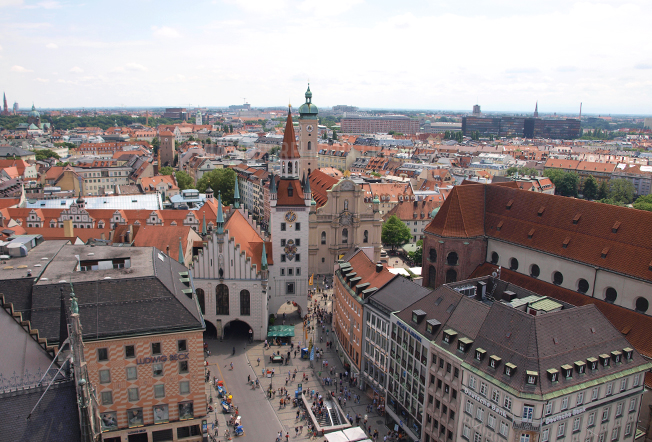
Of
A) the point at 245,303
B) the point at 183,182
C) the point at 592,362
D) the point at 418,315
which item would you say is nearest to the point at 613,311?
the point at 592,362

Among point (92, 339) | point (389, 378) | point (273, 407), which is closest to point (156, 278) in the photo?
point (92, 339)

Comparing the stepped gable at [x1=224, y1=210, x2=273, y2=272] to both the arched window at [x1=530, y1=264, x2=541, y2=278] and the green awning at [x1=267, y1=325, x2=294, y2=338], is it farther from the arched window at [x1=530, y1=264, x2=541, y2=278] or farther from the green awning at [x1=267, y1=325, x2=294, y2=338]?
the arched window at [x1=530, y1=264, x2=541, y2=278]

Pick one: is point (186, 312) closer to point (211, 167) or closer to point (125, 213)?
point (125, 213)

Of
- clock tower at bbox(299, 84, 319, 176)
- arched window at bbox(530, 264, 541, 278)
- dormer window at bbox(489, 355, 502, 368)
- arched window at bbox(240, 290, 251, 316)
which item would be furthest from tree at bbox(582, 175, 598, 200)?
dormer window at bbox(489, 355, 502, 368)

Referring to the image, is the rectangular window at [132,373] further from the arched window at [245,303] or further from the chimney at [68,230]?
the chimney at [68,230]

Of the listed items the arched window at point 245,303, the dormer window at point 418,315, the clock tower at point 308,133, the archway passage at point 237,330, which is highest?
the clock tower at point 308,133

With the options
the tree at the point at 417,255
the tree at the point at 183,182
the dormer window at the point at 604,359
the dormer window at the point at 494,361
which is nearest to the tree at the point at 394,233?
the tree at the point at 417,255
